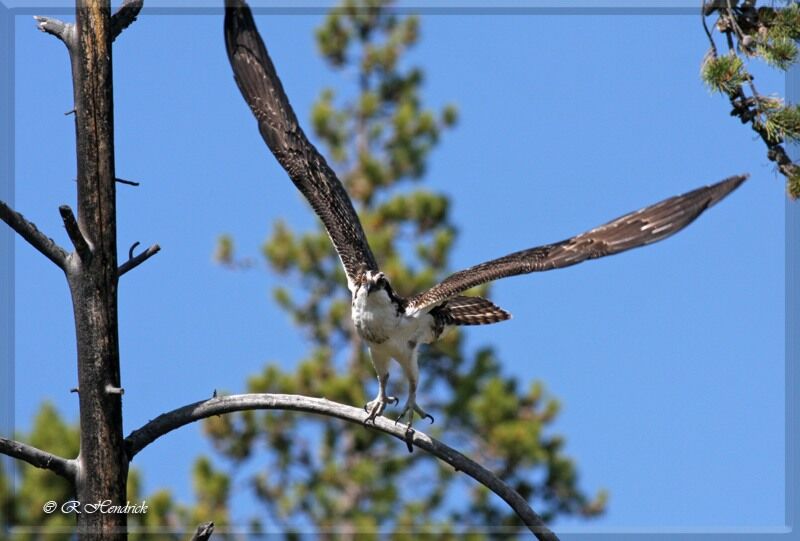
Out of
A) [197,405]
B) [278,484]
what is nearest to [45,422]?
[278,484]

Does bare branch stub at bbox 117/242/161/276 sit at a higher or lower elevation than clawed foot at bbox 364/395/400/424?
higher

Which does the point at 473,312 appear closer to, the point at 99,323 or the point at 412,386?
the point at 412,386

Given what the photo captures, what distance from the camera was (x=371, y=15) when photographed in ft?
91.6

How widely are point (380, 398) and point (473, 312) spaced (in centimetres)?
134

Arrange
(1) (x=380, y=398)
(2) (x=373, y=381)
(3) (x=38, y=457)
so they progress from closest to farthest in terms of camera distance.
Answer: (3) (x=38, y=457) → (1) (x=380, y=398) → (2) (x=373, y=381)

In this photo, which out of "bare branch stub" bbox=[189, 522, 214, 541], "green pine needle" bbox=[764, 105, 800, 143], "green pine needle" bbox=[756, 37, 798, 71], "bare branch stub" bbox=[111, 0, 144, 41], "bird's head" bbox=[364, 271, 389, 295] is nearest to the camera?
"bare branch stub" bbox=[189, 522, 214, 541]

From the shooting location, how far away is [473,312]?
9297 millimetres

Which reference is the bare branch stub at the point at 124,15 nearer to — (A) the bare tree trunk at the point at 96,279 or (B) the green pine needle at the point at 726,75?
(A) the bare tree trunk at the point at 96,279

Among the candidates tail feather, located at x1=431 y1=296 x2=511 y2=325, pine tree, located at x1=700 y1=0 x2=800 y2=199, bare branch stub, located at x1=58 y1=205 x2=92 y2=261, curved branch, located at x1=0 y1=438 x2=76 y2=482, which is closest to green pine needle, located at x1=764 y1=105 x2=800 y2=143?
pine tree, located at x1=700 y1=0 x2=800 y2=199

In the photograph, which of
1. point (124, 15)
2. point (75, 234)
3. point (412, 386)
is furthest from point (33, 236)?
point (412, 386)

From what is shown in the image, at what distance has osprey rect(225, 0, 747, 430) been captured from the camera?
7.47 m

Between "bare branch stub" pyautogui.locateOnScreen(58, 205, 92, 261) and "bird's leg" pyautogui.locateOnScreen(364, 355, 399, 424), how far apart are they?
5.78ft

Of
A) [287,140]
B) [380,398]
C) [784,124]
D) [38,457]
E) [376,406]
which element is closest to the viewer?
[38,457]

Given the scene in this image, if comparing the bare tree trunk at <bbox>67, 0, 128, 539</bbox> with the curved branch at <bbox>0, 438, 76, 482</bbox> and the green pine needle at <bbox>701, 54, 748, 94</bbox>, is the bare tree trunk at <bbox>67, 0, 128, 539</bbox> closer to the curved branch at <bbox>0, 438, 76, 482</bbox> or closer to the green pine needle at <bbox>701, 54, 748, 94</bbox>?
the curved branch at <bbox>0, 438, 76, 482</bbox>
